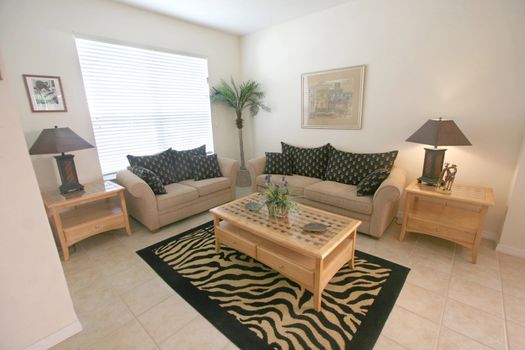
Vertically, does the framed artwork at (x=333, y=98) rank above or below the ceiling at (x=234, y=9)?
below

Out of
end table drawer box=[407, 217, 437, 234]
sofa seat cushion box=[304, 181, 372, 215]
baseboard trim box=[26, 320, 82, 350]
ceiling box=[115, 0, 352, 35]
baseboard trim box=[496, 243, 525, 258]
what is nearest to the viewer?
baseboard trim box=[26, 320, 82, 350]

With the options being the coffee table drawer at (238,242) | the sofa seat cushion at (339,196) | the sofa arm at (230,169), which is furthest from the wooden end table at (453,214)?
the sofa arm at (230,169)

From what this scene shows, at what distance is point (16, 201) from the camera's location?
1323mm

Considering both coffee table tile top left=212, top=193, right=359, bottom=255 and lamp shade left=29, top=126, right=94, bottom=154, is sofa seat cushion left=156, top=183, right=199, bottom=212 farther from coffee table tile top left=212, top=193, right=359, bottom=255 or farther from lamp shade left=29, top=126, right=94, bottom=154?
lamp shade left=29, top=126, right=94, bottom=154

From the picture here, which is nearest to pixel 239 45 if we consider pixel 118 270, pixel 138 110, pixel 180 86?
pixel 180 86

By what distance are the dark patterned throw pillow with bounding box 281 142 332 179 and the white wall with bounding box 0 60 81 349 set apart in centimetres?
290

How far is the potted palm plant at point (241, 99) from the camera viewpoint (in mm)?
4129

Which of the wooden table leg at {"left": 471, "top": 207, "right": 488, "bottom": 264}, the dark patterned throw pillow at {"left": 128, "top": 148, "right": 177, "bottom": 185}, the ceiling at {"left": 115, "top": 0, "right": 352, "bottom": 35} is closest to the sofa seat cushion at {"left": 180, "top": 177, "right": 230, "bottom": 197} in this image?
the dark patterned throw pillow at {"left": 128, "top": 148, "right": 177, "bottom": 185}

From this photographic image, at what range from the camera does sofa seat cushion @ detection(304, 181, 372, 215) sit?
262 centimetres

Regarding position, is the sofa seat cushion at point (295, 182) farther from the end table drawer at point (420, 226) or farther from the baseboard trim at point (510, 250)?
the baseboard trim at point (510, 250)

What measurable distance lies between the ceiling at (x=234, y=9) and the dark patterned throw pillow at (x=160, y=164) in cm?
183

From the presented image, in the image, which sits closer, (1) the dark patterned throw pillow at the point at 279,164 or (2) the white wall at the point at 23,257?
(2) the white wall at the point at 23,257

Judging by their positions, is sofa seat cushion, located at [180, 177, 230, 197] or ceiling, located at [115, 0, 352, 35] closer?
ceiling, located at [115, 0, 352, 35]

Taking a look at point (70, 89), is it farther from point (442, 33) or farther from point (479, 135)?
point (479, 135)
